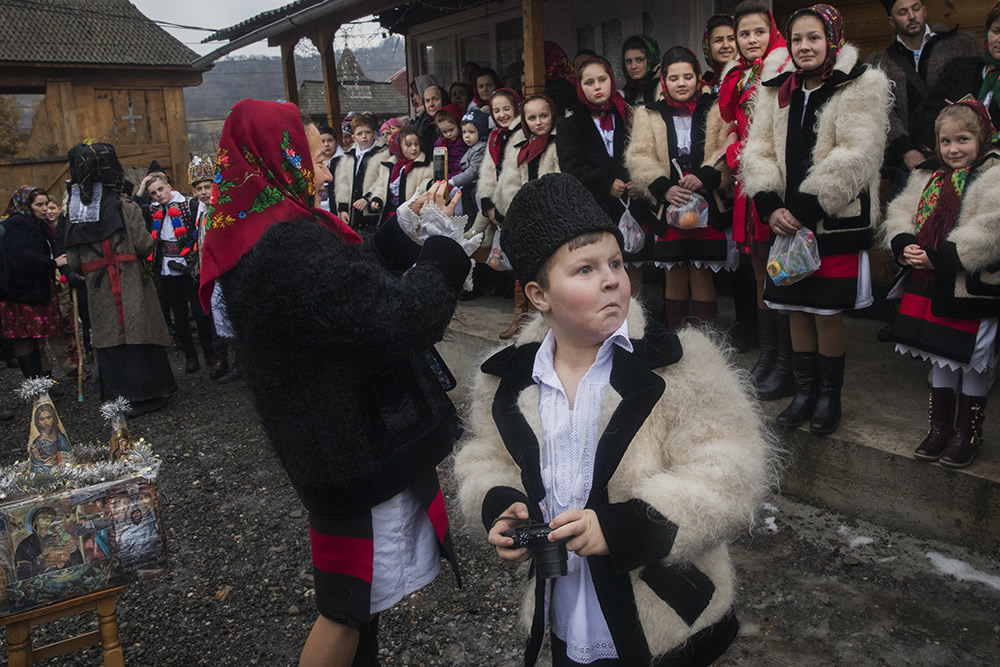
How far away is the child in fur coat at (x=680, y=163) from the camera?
452 centimetres

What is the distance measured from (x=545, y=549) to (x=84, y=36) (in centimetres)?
2126

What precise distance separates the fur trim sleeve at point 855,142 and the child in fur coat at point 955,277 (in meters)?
0.25

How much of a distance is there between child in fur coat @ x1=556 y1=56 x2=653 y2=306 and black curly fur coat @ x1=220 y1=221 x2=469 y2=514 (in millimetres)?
2926

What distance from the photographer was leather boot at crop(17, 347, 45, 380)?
704 cm

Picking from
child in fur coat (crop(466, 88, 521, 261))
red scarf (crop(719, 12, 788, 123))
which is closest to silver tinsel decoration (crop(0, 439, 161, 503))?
red scarf (crop(719, 12, 788, 123))

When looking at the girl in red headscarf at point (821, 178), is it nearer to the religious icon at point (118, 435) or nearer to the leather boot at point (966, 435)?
the leather boot at point (966, 435)

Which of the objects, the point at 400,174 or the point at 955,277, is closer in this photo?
the point at 955,277

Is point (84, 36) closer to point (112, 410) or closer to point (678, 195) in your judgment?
point (678, 195)

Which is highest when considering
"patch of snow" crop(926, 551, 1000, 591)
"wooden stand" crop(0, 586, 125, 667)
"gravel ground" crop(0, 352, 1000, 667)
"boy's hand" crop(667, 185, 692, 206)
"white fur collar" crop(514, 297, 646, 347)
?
"boy's hand" crop(667, 185, 692, 206)

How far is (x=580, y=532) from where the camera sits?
1490mm

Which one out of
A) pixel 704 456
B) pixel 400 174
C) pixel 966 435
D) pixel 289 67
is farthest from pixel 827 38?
pixel 289 67

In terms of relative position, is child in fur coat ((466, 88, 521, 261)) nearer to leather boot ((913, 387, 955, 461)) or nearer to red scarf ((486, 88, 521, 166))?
red scarf ((486, 88, 521, 166))

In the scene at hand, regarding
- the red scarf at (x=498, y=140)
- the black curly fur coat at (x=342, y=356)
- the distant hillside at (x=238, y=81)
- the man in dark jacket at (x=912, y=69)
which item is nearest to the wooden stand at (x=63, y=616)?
the black curly fur coat at (x=342, y=356)

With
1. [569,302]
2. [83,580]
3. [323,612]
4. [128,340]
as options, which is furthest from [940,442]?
[128,340]
